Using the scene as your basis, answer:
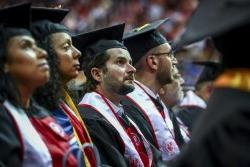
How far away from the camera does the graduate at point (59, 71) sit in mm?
4574

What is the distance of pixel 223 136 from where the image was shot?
2.40m

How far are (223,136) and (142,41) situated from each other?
4449 millimetres

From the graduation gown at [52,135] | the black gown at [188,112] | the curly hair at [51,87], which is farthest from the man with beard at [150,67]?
the graduation gown at [52,135]

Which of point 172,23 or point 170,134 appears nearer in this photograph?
point 170,134

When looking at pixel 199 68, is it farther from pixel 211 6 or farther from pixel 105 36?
pixel 211 6

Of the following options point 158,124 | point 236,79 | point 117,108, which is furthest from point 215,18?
point 158,124

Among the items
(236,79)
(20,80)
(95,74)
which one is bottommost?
(95,74)

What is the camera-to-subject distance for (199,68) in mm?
9641

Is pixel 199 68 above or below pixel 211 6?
below

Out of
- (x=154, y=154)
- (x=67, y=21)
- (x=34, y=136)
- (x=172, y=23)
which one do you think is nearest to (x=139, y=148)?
(x=154, y=154)

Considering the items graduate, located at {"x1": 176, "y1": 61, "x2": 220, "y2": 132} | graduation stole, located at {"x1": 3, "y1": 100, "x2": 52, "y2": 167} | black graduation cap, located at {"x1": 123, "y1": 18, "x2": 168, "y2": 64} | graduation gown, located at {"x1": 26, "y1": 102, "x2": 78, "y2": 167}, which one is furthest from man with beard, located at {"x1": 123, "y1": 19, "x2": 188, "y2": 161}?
graduation stole, located at {"x1": 3, "y1": 100, "x2": 52, "y2": 167}

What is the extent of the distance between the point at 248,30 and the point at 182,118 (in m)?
6.52

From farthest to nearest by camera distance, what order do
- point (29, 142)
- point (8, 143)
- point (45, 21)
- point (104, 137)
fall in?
point (104, 137), point (45, 21), point (29, 142), point (8, 143)

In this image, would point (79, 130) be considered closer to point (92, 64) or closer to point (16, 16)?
point (16, 16)
